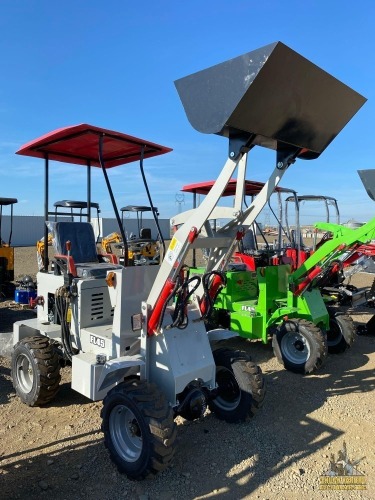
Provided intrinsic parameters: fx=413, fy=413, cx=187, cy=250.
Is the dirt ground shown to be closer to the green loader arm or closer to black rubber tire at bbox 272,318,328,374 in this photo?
black rubber tire at bbox 272,318,328,374

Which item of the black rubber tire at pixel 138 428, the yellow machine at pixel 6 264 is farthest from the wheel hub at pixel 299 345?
the yellow machine at pixel 6 264

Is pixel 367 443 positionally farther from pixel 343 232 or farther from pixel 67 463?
pixel 343 232

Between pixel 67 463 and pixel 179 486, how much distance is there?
3.08 feet

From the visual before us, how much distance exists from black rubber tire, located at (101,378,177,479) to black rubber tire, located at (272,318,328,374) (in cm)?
279

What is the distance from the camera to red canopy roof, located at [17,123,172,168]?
13.2ft

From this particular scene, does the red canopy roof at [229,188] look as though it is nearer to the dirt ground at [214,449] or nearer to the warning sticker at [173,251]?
the dirt ground at [214,449]

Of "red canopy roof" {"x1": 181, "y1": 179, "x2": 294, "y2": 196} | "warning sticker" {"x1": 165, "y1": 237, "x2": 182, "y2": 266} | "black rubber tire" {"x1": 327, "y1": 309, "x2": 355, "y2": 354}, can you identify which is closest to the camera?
"warning sticker" {"x1": 165, "y1": 237, "x2": 182, "y2": 266}

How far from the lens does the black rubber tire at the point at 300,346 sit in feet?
17.3

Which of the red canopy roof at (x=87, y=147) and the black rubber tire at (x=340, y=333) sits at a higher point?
the red canopy roof at (x=87, y=147)

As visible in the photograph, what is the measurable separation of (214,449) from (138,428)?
79cm

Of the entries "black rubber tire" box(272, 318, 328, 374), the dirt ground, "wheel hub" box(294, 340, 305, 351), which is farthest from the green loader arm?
the dirt ground

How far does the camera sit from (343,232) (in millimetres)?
6805

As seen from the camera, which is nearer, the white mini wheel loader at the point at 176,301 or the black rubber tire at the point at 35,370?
the white mini wheel loader at the point at 176,301

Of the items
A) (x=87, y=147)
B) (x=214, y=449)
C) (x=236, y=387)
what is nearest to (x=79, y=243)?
(x=87, y=147)
